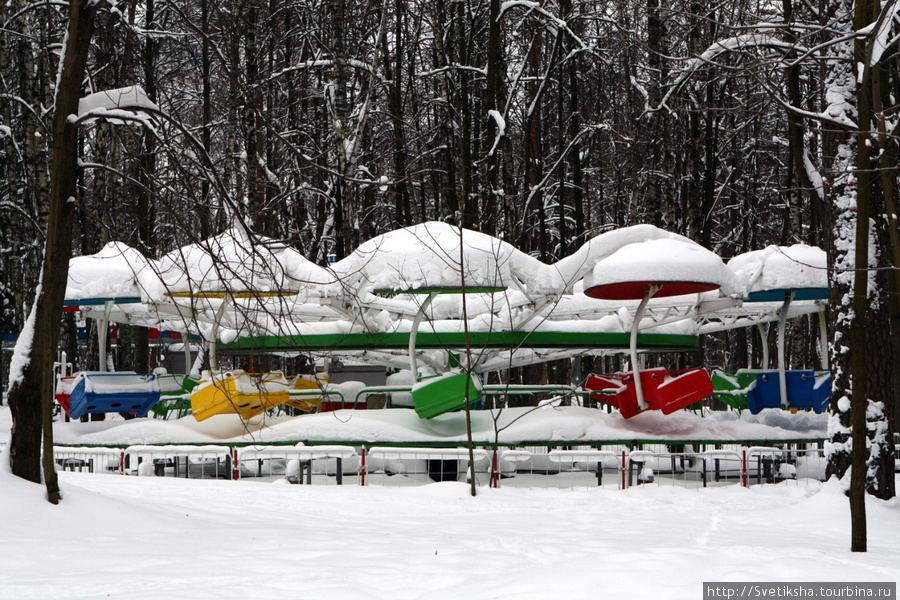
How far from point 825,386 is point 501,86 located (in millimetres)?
10302

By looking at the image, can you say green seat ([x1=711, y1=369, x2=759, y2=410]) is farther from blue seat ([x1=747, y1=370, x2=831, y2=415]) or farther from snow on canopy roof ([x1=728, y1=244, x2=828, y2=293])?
snow on canopy roof ([x1=728, y1=244, x2=828, y2=293])

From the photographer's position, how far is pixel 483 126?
23.3m

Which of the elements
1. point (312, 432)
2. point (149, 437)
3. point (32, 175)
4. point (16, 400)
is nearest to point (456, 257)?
point (312, 432)

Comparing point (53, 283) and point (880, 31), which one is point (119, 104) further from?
point (880, 31)

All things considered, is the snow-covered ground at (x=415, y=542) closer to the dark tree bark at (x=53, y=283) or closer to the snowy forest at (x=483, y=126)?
the dark tree bark at (x=53, y=283)

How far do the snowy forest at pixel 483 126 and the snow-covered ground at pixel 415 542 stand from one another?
136 cm

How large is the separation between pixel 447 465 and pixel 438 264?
267cm

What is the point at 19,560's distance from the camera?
16.7 ft

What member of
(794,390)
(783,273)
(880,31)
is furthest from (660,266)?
(880,31)

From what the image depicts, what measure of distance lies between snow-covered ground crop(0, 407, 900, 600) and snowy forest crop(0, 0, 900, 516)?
136 cm

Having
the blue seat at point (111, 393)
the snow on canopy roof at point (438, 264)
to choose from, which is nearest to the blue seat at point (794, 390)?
the snow on canopy roof at point (438, 264)

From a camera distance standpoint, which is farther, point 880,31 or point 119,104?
point 119,104

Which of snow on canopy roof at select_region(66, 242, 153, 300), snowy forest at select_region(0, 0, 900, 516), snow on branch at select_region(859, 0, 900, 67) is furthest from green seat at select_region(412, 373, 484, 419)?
snow on branch at select_region(859, 0, 900, 67)

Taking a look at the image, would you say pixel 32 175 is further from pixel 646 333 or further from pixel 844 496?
pixel 844 496
